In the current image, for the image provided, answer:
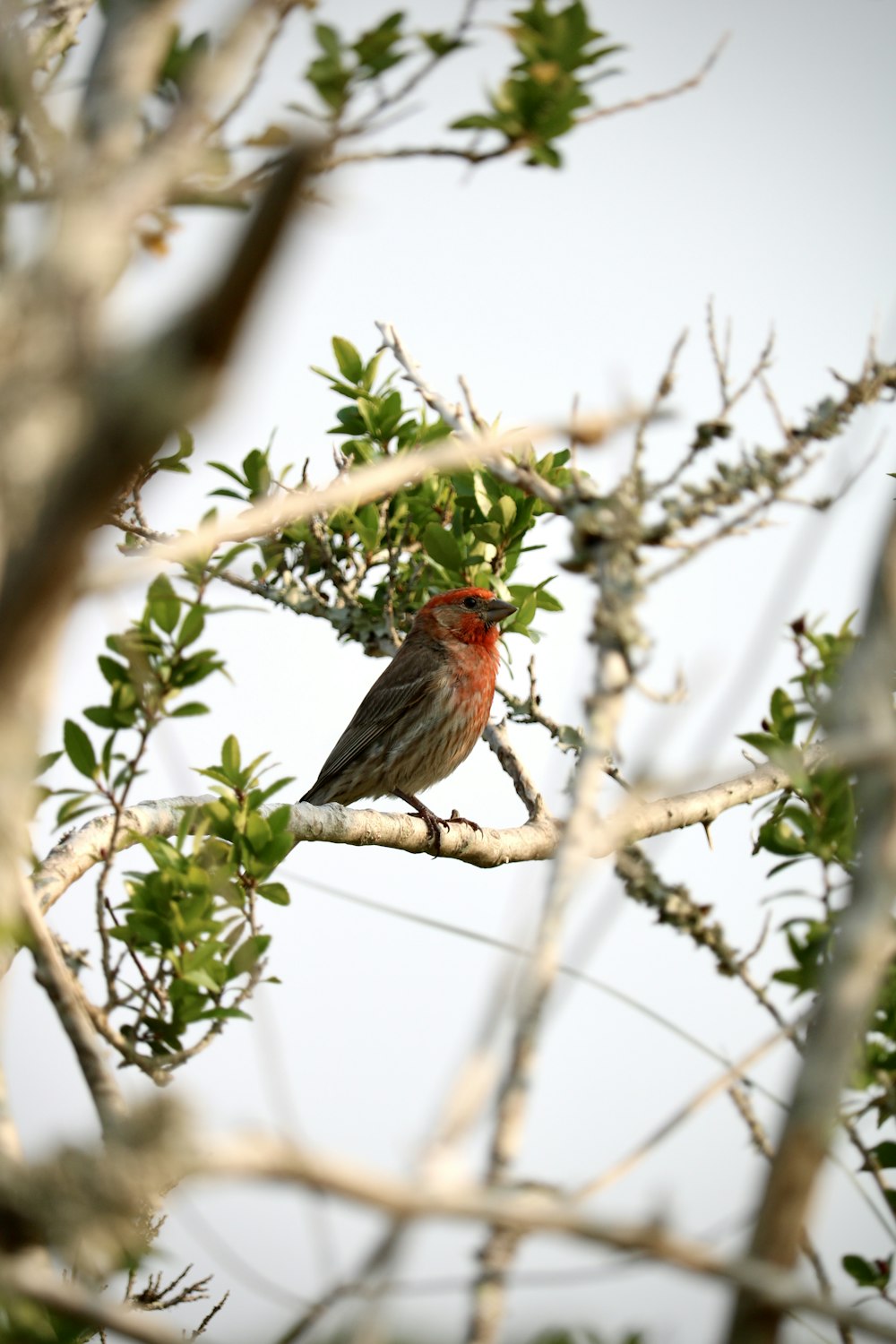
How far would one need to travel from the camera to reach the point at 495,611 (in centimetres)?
714

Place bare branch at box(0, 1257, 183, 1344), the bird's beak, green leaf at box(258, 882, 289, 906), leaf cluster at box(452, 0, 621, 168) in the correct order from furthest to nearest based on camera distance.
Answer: the bird's beak → green leaf at box(258, 882, 289, 906) → leaf cluster at box(452, 0, 621, 168) → bare branch at box(0, 1257, 183, 1344)

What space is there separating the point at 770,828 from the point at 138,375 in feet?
7.52

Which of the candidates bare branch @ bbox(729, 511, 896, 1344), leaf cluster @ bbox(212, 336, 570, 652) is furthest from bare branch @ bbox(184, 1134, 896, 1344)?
leaf cluster @ bbox(212, 336, 570, 652)

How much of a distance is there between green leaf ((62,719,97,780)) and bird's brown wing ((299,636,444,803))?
491cm

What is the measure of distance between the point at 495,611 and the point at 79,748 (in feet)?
13.4

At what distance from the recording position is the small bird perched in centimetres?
816

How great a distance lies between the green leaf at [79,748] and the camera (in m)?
3.26

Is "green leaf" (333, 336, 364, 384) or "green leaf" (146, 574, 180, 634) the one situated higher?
"green leaf" (333, 336, 364, 384)

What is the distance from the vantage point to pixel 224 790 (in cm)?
393

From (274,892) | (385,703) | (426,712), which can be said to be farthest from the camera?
(385,703)

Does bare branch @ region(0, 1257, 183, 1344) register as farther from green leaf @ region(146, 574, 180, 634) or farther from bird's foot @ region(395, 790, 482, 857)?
bird's foot @ region(395, 790, 482, 857)

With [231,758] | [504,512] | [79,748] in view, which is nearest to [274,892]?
[231,758]

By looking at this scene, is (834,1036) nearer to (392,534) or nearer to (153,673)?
(153,673)

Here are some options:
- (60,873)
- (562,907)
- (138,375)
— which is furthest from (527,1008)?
(60,873)
